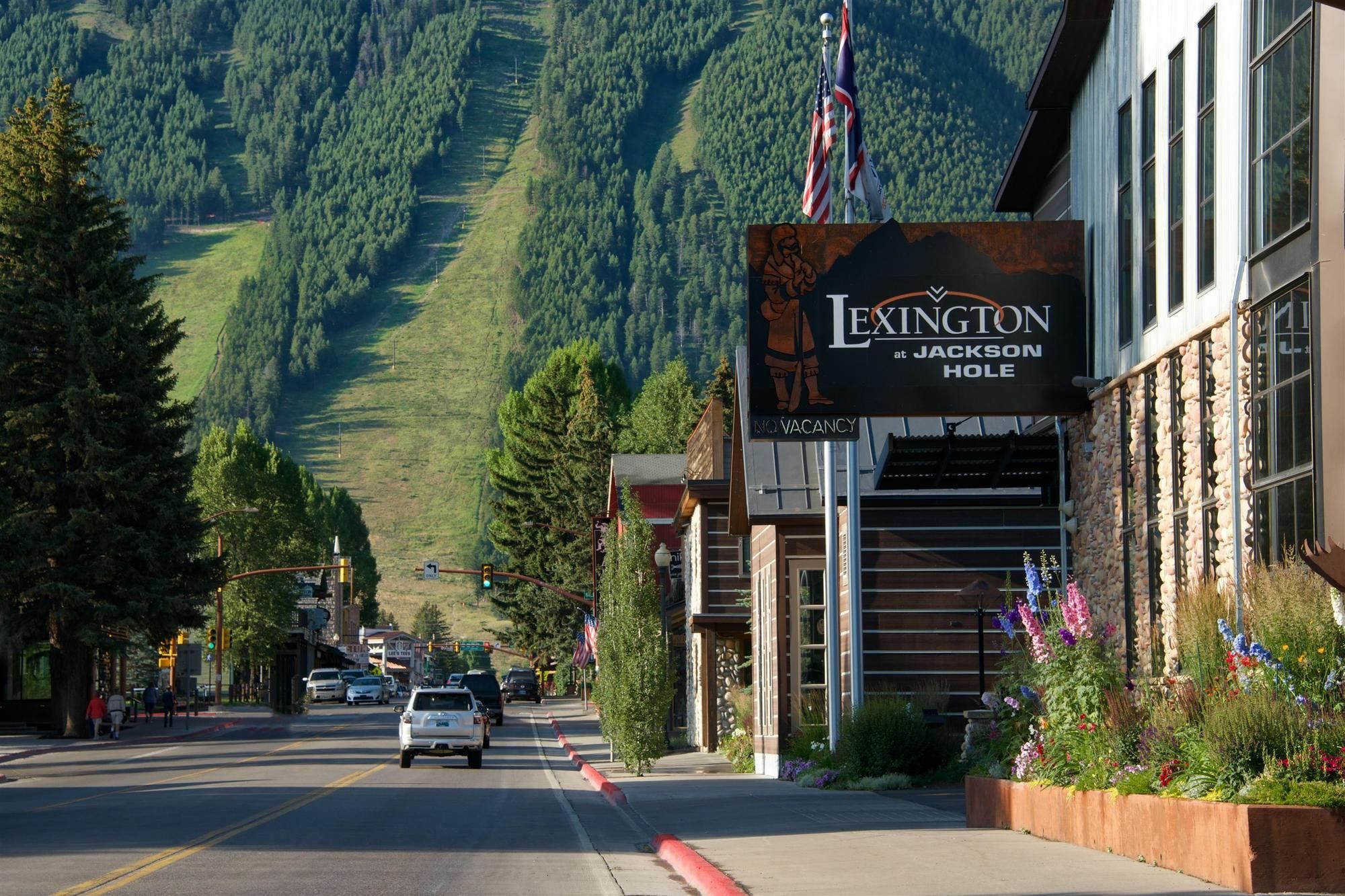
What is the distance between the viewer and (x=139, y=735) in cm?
5697

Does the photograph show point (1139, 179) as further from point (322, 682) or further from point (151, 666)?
point (151, 666)

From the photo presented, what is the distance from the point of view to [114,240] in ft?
188

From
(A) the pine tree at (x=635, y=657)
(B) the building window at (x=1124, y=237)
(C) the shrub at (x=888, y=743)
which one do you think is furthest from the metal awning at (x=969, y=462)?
(A) the pine tree at (x=635, y=657)

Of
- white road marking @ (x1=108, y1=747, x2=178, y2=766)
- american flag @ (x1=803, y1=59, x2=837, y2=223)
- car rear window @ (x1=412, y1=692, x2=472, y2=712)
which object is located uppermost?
american flag @ (x1=803, y1=59, x2=837, y2=223)

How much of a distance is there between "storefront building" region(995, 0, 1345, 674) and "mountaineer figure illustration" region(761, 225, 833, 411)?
374cm

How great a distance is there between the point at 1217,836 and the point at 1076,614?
14.0 ft

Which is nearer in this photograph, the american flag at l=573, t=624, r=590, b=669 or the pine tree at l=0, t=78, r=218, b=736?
the pine tree at l=0, t=78, r=218, b=736

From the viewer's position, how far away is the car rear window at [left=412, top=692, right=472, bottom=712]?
37906mm

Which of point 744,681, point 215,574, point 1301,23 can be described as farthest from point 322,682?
point 1301,23

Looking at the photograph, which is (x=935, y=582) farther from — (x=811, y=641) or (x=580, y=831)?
(x=580, y=831)

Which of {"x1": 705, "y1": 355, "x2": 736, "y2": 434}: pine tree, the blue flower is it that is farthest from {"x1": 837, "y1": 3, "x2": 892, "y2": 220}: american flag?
{"x1": 705, "y1": 355, "x2": 736, "y2": 434}: pine tree

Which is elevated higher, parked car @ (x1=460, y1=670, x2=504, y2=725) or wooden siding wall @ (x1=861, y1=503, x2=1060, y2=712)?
wooden siding wall @ (x1=861, y1=503, x2=1060, y2=712)

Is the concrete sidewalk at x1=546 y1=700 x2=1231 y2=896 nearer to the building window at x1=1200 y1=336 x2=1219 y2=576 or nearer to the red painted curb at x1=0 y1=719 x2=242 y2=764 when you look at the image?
the building window at x1=1200 y1=336 x2=1219 y2=576

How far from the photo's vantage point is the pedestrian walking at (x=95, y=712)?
176 ft
